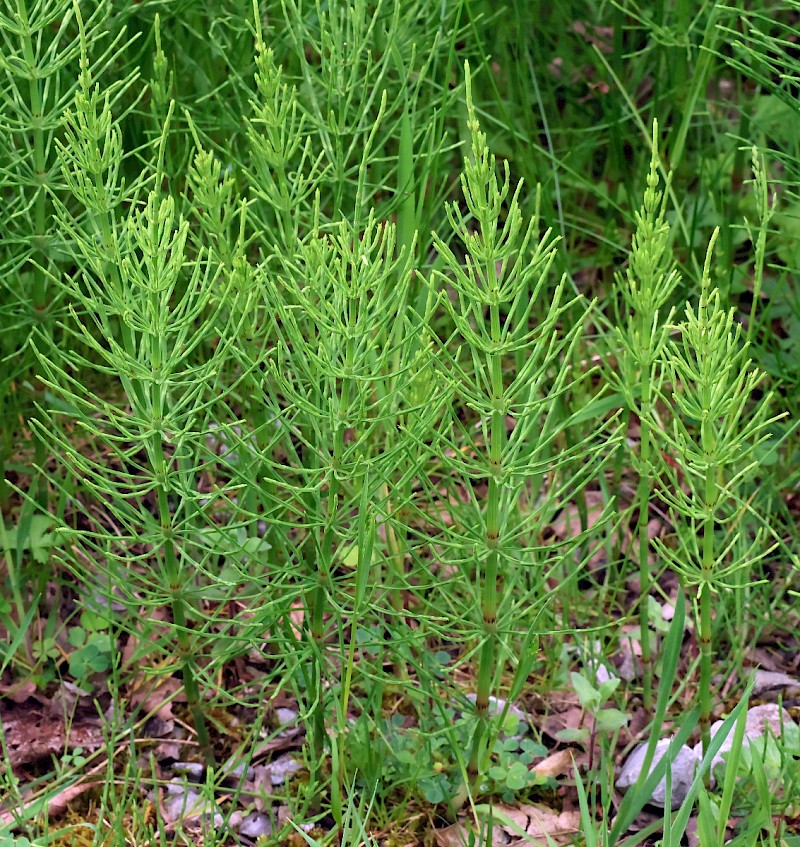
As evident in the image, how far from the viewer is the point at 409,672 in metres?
2.45

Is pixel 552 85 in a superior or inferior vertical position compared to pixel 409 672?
superior

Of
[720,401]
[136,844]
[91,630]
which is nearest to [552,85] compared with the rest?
[720,401]

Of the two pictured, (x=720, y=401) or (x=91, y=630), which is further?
(x=91, y=630)

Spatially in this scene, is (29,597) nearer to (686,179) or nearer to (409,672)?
(409,672)

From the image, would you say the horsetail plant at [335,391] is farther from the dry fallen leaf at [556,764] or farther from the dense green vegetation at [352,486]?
the dry fallen leaf at [556,764]

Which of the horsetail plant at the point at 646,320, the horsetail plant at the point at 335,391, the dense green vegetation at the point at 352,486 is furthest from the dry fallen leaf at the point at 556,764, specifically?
the horsetail plant at the point at 335,391

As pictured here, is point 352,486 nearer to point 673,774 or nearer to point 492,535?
point 492,535

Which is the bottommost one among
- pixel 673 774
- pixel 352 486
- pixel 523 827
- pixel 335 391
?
pixel 523 827

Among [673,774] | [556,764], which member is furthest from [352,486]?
[673,774]

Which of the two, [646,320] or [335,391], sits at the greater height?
[646,320]

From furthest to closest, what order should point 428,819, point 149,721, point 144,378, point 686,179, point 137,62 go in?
point 686,179
point 137,62
point 149,721
point 428,819
point 144,378

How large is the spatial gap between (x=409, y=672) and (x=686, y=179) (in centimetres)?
182

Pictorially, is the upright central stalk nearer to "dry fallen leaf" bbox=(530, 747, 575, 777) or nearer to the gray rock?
"dry fallen leaf" bbox=(530, 747, 575, 777)

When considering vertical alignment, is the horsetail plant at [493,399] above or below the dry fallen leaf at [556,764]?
above
